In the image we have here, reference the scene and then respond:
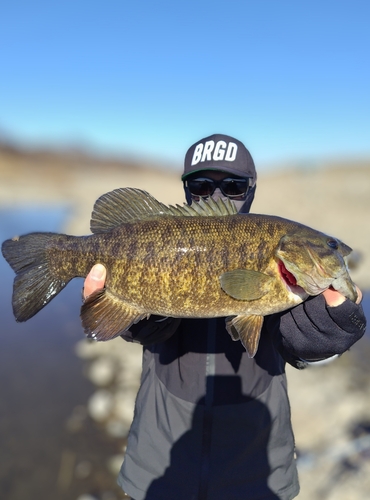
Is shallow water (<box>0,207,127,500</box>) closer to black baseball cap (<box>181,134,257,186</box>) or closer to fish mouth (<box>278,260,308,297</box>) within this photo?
fish mouth (<box>278,260,308,297</box>)

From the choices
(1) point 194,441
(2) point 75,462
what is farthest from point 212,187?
(2) point 75,462

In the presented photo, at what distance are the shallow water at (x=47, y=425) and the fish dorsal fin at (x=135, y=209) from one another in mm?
4269

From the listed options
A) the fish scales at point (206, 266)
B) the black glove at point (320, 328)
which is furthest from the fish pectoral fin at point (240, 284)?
the black glove at point (320, 328)

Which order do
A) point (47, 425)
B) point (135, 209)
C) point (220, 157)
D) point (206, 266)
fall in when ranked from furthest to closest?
point (47, 425), point (220, 157), point (135, 209), point (206, 266)

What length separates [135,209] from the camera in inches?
115

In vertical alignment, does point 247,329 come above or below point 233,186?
below

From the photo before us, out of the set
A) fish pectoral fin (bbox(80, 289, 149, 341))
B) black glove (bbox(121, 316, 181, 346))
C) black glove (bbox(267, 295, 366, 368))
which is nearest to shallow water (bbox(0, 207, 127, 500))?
black glove (bbox(121, 316, 181, 346))

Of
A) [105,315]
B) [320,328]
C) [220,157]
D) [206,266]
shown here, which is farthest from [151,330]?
[220,157]

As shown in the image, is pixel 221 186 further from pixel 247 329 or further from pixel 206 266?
pixel 247 329

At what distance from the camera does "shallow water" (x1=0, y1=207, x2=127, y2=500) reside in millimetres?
5398

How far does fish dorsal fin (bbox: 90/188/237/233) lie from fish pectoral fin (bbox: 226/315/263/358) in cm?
78

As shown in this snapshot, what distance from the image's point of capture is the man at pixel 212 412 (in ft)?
9.07

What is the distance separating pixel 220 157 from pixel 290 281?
4.67ft

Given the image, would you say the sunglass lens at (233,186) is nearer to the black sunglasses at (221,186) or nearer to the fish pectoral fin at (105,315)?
the black sunglasses at (221,186)
